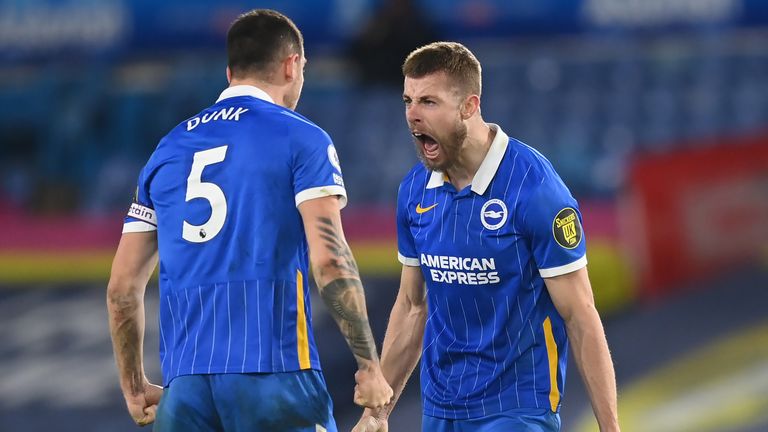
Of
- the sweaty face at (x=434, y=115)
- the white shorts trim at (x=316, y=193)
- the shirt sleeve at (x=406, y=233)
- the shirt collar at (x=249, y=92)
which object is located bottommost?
the shirt sleeve at (x=406, y=233)

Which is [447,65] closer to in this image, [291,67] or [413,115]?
[413,115]

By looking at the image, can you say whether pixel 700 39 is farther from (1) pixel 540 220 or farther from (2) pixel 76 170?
(1) pixel 540 220

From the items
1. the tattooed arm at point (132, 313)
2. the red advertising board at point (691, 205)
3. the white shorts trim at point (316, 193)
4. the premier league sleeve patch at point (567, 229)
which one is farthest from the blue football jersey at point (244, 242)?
the red advertising board at point (691, 205)

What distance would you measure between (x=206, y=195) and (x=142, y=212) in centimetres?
35

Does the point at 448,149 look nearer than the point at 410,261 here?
Yes

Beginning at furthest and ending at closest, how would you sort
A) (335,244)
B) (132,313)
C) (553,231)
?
(132,313)
(553,231)
(335,244)

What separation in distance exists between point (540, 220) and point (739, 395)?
4.39 metres

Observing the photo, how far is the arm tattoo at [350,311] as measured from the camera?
13.8 feet

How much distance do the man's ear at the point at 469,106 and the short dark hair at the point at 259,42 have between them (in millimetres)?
597

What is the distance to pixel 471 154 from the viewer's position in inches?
182

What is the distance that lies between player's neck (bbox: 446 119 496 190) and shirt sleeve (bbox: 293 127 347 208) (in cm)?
56

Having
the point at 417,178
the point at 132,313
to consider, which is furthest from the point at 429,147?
the point at 132,313

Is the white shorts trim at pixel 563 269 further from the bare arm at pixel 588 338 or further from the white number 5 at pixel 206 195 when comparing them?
the white number 5 at pixel 206 195

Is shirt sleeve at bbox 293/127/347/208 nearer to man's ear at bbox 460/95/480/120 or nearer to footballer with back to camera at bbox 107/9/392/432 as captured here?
footballer with back to camera at bbox 107/9/392/432
